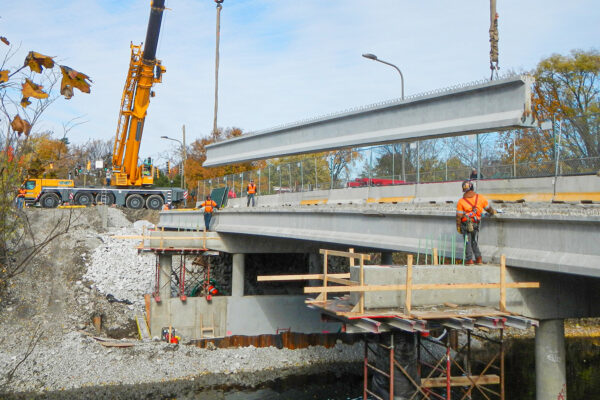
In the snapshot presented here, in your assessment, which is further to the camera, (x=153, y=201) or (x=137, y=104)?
(x=153, y=201)

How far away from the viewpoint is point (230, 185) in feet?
88.9

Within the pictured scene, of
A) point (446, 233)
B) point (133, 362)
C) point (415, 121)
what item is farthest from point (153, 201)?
point (446, 233)

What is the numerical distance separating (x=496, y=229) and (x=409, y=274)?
2.34 m

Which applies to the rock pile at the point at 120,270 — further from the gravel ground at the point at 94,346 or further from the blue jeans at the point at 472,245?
the blue jeans at the point at 472,245

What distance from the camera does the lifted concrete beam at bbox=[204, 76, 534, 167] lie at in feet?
34.6

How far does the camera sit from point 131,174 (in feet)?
127

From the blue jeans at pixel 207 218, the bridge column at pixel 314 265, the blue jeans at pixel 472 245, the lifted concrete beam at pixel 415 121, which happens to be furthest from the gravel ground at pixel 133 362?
the blue jeans at pixel 472 245

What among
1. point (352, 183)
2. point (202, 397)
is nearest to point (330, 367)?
point (202, 397)

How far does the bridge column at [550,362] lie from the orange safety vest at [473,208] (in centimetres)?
226

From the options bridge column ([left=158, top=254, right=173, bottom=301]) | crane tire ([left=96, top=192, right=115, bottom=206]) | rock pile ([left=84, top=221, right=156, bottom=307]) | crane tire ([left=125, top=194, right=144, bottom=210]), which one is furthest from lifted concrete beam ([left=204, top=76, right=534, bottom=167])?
crane tire ([left=96, top=192, right=115, bottom=206])

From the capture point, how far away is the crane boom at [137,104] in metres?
30.7

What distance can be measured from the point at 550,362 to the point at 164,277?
19258mm

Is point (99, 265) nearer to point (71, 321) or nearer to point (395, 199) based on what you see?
point (71, 321)

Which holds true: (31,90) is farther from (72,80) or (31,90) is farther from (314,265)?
(314,265)
